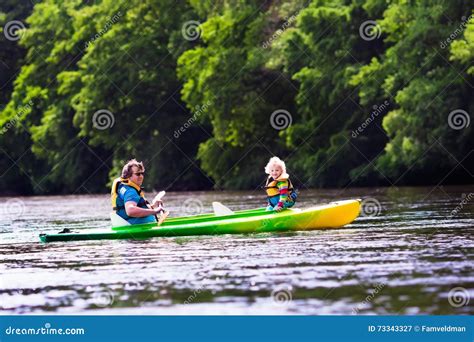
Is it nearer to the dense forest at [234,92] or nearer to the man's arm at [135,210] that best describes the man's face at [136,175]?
the man's arm at [135,210]

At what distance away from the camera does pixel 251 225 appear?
22.0m

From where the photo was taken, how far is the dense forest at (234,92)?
145 ft

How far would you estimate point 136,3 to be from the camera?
65938 mm

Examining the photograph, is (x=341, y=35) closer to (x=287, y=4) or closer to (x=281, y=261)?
(x=287, y=4)

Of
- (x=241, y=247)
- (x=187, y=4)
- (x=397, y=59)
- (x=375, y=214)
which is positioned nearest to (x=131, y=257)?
(x=241, y=247)

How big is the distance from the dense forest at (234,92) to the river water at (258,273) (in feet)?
68.0

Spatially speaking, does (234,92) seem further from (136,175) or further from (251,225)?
(136,175)

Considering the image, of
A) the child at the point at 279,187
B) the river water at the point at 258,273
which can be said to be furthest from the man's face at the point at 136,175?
the child at the point at 279,187

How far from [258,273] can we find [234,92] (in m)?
40.7

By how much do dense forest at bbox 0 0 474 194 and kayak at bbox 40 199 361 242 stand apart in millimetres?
19256

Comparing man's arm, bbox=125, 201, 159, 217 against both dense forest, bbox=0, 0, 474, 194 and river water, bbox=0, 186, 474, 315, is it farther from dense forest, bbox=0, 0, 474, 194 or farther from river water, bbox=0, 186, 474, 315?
dense forest, bbox=0, 0, 474, 194

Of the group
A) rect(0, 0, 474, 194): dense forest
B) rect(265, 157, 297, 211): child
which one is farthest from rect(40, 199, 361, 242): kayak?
rect(0, 0, 474, 194): dense forest
